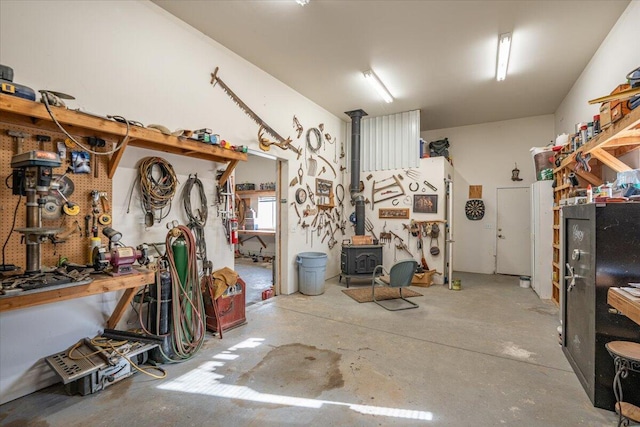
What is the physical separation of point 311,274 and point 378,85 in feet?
11.4

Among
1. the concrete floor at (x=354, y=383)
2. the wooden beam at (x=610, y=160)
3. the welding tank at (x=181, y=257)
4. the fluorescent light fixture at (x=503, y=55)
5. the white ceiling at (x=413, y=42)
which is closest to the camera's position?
the concrete floor at (x=354, y=383)

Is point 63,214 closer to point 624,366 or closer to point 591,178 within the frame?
point 624,366

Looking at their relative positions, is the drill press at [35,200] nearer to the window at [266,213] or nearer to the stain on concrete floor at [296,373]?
the stain on concrete floor at [296,373]

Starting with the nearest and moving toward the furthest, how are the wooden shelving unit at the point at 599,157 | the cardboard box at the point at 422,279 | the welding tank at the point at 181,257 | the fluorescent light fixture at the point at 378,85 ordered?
the wooden shelving unit at the point at 599,157 → the welding tank at the point at 181,257 → the fluorescent light fixture at the point at 378,85 → the cardboard box at the point at 422,279

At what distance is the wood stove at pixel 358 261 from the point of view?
5578 mm

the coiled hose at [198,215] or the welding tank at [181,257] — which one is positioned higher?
the coiled hose at [198,215]

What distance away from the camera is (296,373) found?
2.56 m

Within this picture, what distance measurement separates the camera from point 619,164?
3.02 m

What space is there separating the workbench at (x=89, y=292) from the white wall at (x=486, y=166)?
711 centimetres

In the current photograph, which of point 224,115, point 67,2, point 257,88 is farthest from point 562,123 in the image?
point 67,2

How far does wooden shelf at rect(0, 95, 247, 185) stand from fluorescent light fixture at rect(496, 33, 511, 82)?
3.69 metres

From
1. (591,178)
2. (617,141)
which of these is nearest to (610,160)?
(617,141)

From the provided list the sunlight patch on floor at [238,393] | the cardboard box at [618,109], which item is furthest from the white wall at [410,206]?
the sunlight patch on floor at [238,393]

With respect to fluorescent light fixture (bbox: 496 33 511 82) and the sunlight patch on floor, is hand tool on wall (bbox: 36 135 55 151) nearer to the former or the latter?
the sunlight patch on floor
